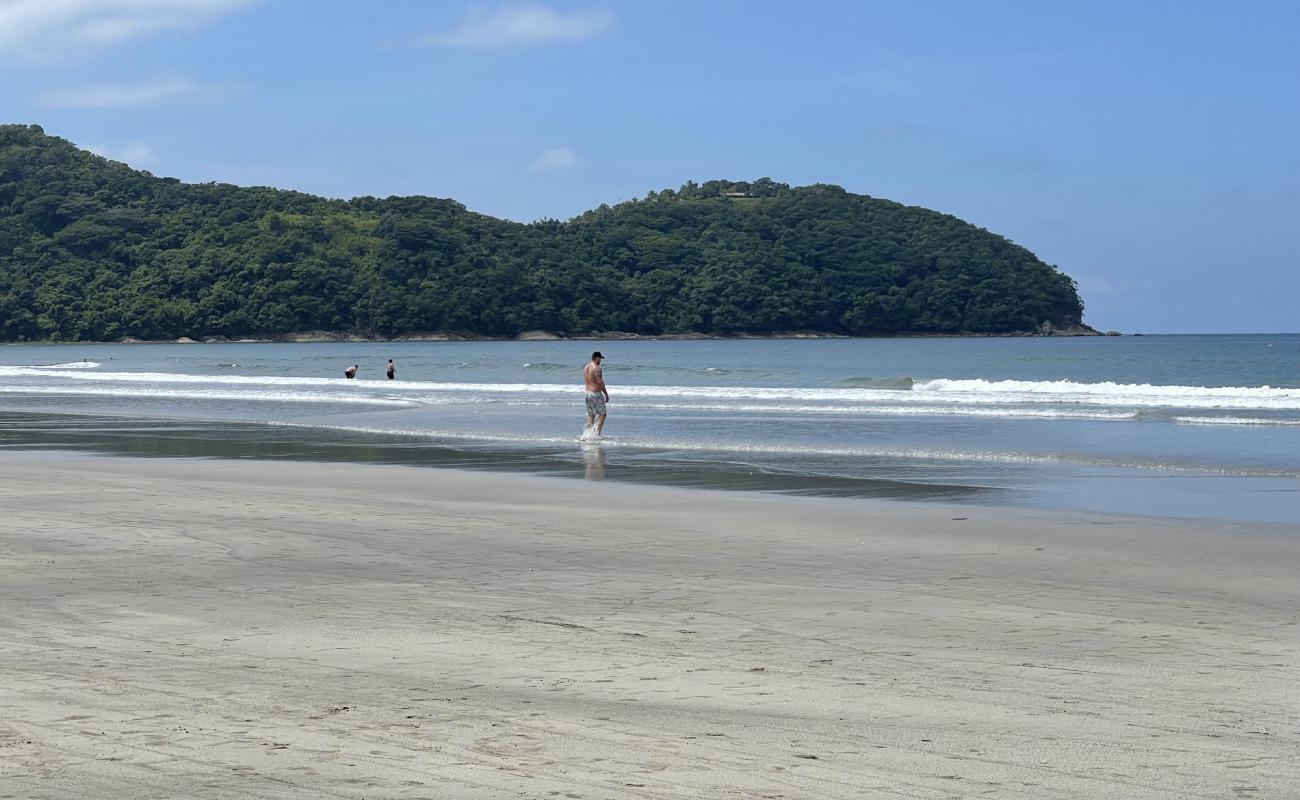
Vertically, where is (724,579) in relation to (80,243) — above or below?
below

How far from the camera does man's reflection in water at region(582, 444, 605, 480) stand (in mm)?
16844

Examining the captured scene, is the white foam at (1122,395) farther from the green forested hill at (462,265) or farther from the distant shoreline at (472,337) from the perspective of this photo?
the green forested hill at (462,265)

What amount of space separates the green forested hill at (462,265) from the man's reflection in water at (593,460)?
374ft

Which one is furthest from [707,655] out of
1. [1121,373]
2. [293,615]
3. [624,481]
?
[1121,373]

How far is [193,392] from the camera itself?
43469 mm

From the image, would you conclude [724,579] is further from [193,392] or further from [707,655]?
[193,392]

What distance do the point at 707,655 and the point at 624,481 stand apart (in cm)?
947

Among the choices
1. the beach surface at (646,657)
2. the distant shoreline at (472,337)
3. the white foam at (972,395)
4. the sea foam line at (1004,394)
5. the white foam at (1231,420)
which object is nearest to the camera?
the beach surface at (646,657)

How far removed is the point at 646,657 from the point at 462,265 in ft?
442

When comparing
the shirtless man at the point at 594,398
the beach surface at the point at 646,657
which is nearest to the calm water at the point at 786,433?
the shirtless man at the point at 594,398

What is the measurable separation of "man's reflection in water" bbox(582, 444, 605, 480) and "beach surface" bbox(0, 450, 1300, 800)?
457cm

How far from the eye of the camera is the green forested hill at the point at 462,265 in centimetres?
13025

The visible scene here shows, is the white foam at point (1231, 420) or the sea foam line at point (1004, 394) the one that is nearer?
the white foam at point (1231, 420)

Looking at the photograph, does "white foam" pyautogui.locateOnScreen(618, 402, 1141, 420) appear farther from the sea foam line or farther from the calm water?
the sea foam line
